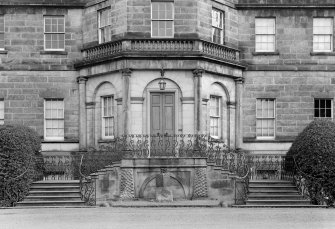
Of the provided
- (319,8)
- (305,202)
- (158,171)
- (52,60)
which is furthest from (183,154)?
(319,8)

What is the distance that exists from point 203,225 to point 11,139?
1083cm

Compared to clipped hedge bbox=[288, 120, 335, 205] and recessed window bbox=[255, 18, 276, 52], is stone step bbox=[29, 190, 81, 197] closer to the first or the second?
clipped hedge bbox=[288, 120, 335, 205]

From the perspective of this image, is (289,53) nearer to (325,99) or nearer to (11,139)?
(325,99)

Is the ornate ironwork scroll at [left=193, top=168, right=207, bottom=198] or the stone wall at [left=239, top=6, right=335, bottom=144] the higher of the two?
the stone wall at [left=239, top=6, right=335, bottom=144]

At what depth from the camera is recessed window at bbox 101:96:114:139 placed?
112 ft

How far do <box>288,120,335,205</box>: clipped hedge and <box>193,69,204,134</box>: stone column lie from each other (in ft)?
18.0

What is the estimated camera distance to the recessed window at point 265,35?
1430 inches

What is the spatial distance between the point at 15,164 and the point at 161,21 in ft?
31.9

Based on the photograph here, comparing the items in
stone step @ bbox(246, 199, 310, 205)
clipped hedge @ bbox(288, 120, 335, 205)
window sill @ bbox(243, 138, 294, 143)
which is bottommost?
stone step @ bbox(246, 199, 310, 205)

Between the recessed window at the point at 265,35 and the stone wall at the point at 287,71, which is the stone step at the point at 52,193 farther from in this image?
the recessed window at the point at 265,35

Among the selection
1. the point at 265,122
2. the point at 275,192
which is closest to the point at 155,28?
the point at 265,122

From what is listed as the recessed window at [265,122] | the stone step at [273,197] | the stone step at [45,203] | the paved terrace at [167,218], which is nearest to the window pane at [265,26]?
the recessed window at [265,122]

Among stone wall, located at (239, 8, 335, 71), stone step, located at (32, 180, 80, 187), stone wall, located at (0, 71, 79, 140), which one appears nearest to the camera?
stone step, located at (32, 180, 80, 187)

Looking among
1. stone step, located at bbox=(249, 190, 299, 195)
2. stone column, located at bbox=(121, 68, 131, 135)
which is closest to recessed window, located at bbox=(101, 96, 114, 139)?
stone column, located at bbox=(121, 68, 131, 135)
